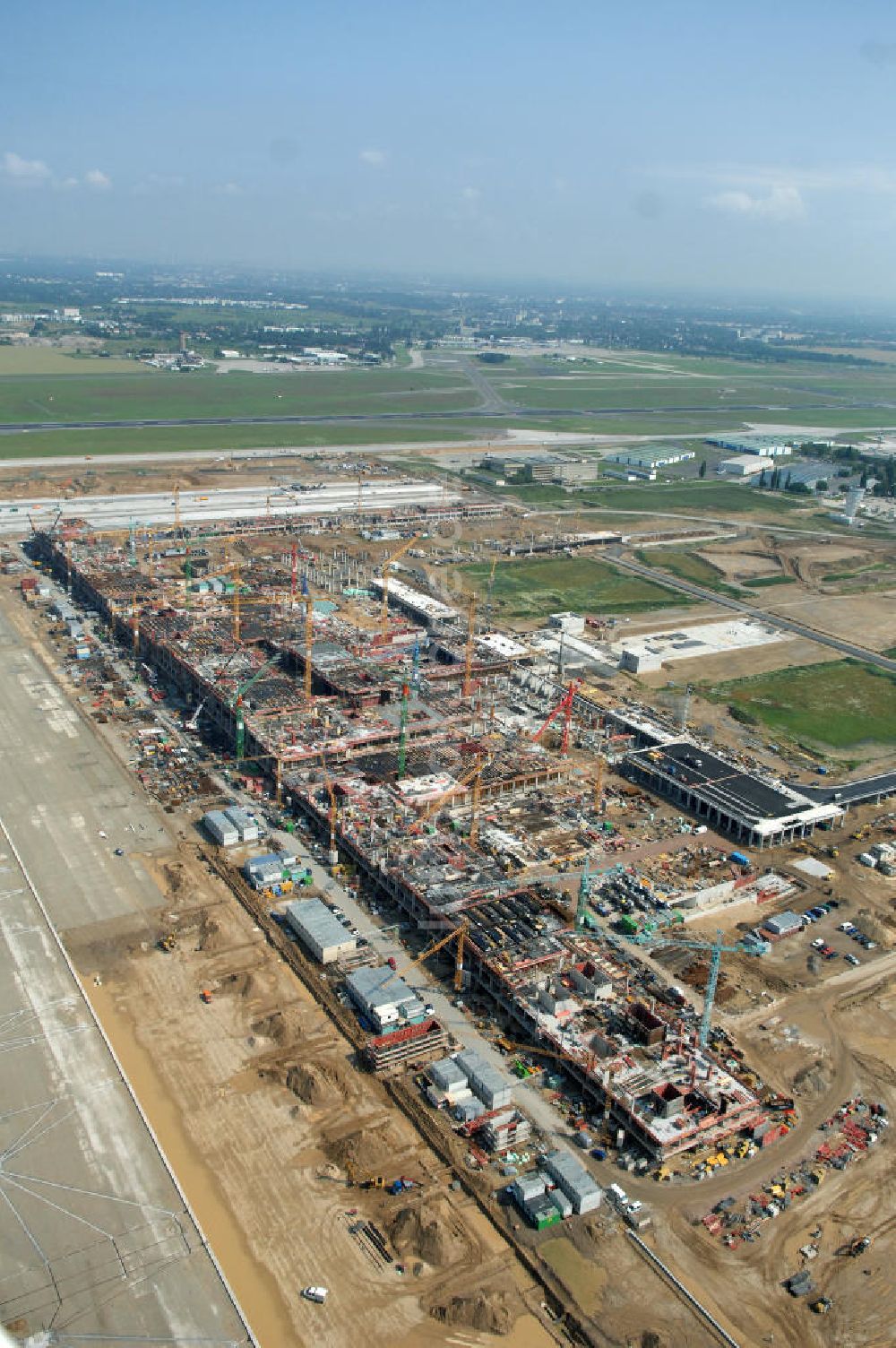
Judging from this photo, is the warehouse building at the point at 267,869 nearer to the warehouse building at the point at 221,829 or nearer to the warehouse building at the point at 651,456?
the warehouse building at the point at 221,829

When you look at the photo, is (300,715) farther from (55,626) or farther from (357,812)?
(55,626)

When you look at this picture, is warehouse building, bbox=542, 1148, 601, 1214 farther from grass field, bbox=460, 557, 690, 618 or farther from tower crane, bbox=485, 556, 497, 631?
grass field, bbox=460, 557, 690, 618

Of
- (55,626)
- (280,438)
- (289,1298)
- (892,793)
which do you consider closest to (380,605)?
(55,626)

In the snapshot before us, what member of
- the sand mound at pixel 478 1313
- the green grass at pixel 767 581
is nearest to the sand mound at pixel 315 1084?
the sand mound at pixel 478 1313

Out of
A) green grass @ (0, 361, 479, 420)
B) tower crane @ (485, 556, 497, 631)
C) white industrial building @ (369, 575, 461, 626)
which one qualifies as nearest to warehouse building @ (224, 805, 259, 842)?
white industrial building @ (369, 575, 461, 626)

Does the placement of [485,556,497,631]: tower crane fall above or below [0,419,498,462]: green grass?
below

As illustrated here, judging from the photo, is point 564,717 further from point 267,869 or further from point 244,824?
point 267,869
